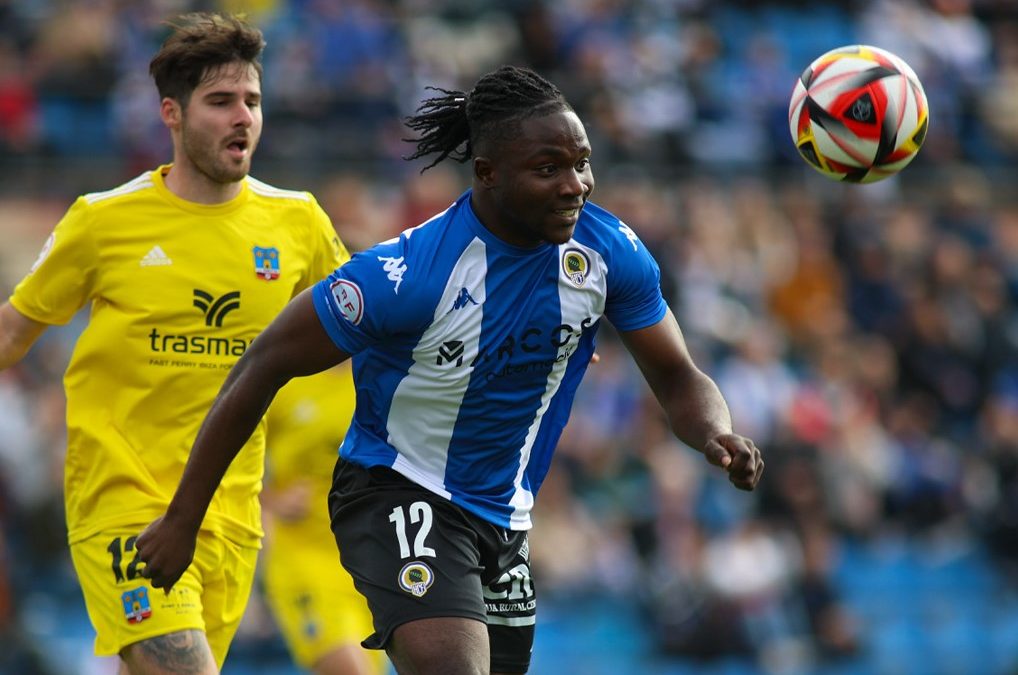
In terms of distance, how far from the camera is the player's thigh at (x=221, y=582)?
6.35 meters

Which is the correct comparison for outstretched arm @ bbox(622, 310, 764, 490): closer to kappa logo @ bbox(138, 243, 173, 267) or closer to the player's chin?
the player's chin

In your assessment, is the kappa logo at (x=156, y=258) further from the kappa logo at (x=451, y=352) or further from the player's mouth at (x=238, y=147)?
the kappa logo at (x=451, y=352)

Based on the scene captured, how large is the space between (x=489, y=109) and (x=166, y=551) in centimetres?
183

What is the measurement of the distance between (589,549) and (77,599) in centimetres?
405

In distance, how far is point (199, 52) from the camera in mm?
6430

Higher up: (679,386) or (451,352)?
(451,352)

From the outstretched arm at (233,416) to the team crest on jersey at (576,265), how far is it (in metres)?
0.82

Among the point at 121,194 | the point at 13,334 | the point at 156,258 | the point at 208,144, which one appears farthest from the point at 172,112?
the point at 13,334

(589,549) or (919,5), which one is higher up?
(919,5)

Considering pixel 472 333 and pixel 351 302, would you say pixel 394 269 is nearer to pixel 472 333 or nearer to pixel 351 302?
pixel 351 302

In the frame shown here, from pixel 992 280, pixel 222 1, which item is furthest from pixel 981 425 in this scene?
pixel 222 1

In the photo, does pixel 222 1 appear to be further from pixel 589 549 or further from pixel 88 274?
pixel 88 274

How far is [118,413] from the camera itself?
6.30 m

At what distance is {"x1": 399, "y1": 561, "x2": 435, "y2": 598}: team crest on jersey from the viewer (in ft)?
17.6
